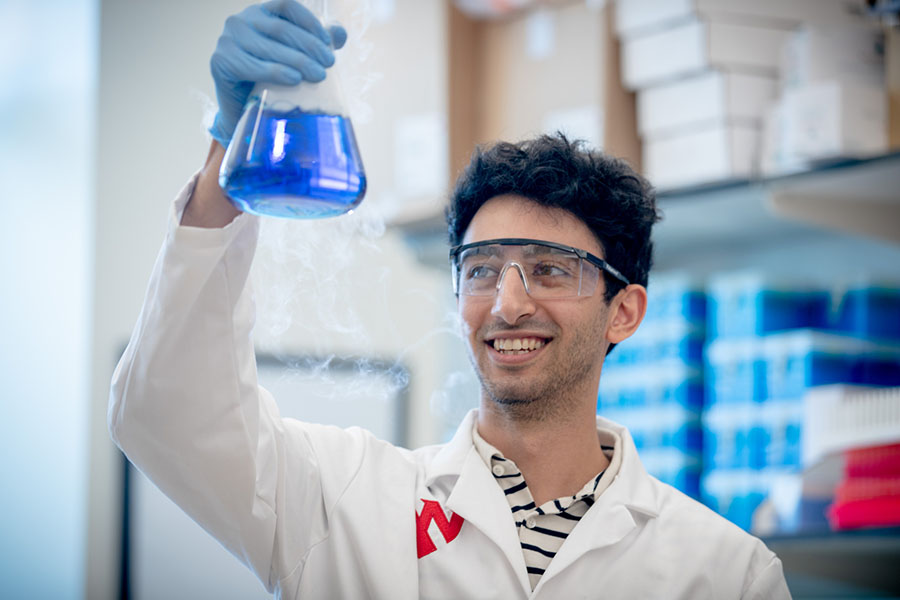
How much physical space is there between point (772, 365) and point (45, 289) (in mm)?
2258

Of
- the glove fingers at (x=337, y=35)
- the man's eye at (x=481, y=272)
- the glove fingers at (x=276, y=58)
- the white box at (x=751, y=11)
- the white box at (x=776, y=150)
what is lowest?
the man's eye at (x=481, y=272)

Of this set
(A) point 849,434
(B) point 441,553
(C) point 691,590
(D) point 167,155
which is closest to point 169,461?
(B) point 441,553

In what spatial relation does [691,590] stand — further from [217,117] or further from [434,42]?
[434,42]

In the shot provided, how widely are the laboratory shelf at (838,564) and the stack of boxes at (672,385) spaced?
1.14 ft

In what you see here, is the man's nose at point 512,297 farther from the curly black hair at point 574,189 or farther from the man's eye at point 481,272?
the curly black hair at point 574,189

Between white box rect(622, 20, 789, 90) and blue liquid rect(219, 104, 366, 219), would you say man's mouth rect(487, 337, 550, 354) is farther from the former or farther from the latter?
white box rect(622, 20, 789, 90)

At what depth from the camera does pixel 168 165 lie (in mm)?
3102

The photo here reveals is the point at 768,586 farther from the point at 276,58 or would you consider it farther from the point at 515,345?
the point at 276,58

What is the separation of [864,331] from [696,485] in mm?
609

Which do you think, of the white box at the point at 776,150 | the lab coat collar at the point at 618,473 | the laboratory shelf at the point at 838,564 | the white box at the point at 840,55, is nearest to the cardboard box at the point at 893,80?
the white box at the point at 840,55

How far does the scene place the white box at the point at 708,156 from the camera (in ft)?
8.03

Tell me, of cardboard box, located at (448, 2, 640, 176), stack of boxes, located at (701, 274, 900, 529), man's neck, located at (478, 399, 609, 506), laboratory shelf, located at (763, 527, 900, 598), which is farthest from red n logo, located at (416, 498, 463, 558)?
cardboard box, located at (448, 2, 640, 176)

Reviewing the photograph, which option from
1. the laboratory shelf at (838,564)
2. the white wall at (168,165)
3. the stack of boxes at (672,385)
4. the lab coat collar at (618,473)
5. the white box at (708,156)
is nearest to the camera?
the lab coat collar at (618,473)

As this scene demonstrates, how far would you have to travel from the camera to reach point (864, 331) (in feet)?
7.89
